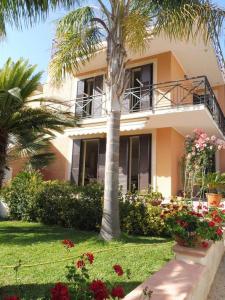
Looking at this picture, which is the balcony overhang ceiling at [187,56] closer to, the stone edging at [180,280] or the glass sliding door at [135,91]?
the glass sliding door at [135,91]

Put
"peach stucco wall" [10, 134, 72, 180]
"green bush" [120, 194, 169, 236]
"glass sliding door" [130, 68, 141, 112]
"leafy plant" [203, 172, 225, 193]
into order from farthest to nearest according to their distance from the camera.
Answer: "peach stucco wall" [10, 134, 72, 180], "glass sliding door" [130, 68, 141, 112], "leafy plant" [203, 172, 225, 193], "green bush" [120, 194, 169, 236]

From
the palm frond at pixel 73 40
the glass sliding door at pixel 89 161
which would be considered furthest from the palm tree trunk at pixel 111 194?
the glass sliding door at pixel 89 161

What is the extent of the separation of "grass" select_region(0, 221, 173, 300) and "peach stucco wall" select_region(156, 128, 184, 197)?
7.80m

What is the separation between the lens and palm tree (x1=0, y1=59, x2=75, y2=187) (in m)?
13.0

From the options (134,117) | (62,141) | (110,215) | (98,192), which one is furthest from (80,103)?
(110,215)

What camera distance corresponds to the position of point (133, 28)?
39.2ft

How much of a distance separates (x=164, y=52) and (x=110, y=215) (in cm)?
1354

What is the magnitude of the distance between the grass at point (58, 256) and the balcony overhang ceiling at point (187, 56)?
39.0ft

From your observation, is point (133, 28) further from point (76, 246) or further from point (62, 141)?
point (62, 141)

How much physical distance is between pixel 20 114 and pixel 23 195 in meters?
5.55

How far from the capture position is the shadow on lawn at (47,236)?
11203mm

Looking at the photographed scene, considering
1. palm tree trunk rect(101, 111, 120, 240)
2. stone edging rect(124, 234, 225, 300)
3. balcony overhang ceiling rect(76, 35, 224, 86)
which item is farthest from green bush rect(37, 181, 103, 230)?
balcony overhang ceiling rect(76, 35, 224, 86)

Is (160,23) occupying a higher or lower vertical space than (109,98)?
higher

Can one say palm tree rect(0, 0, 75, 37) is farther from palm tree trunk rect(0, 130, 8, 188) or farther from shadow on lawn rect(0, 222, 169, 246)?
shadow on lawn rect(0, 222, 169, 246)
